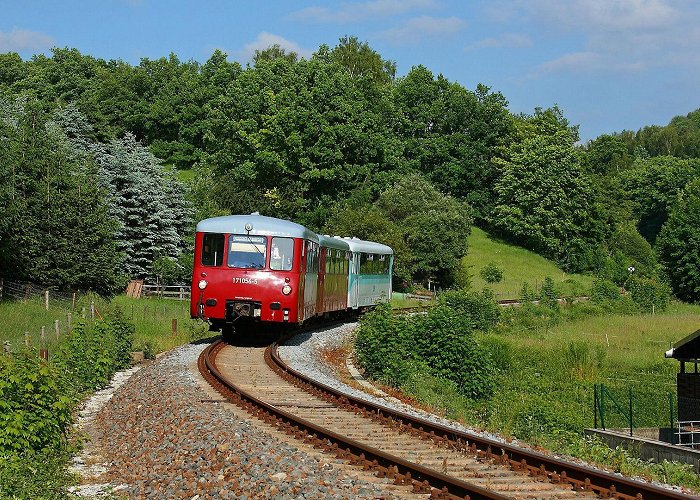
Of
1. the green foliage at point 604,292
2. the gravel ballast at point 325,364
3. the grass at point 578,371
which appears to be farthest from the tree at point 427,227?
the gravel ballast at point 325,364

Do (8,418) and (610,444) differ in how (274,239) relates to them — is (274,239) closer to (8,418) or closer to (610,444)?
(610,444)

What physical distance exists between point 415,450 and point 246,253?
12.5m

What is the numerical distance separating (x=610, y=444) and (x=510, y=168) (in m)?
67.7

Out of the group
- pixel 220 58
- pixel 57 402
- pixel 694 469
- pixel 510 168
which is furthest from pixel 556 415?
pixel 220 58

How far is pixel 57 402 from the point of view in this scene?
12.5 meters

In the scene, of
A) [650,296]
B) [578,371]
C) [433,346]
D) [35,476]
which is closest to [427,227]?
[650,296]

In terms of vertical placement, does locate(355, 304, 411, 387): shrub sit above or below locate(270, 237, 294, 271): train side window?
below

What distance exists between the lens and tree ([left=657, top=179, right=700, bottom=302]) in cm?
7269

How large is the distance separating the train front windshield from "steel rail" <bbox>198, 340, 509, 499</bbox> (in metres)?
7.15

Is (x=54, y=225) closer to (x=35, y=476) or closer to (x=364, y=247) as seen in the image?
(x=364, y=247)

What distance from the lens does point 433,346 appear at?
22984 mm

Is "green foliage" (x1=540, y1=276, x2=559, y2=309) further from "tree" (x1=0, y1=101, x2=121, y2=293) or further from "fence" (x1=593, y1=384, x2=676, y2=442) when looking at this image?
"fence" (x1=593, y1=384, x2=676, y2=442)

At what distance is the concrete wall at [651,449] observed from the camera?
55.6 feet

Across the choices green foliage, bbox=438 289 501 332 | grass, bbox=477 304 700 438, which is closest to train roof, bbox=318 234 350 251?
grass, bbox=477 304 700 438
